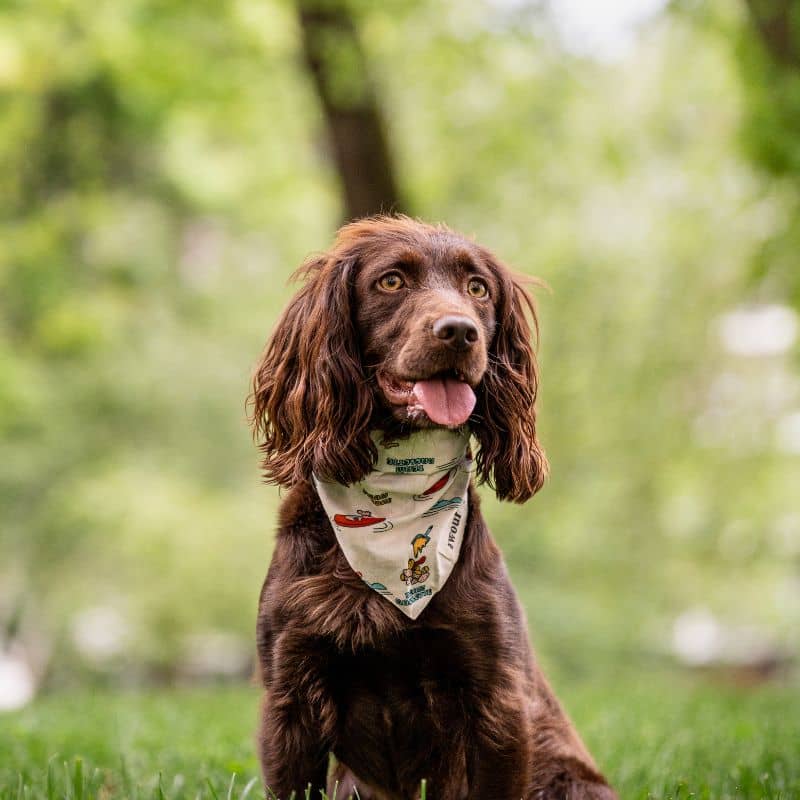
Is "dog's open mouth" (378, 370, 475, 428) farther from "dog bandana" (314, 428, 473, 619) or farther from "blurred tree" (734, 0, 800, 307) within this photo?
"blurred tree" (734, 0, 800, 307)

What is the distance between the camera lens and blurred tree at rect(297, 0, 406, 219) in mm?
9164

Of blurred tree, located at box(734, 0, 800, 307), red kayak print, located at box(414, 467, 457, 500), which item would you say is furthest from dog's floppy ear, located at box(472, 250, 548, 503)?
blurred tree, located at box(734, 0, 800, 307)

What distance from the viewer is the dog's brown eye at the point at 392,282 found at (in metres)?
3.26

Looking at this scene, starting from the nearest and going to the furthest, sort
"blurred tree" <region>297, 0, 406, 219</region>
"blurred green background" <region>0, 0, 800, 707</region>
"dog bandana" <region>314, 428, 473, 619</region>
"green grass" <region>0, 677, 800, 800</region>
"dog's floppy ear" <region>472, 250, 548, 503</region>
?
"dog bandana" <region>314, 428, 473, 619</region> < "dog's floppy ear" <region>472, 250, 548, 503</region> < "green grass" <region>0, 677, 800, 800</region> < "blurred tree" <region>297, 0, 406, 219</region> < "blurred green background" <region>0, 0, 800, 707</region>

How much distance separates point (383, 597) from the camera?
302cm

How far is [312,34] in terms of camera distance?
31.3ft

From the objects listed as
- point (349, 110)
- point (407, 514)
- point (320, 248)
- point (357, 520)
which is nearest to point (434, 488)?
point (407, 514)

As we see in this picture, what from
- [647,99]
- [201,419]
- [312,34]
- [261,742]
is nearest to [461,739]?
[261,742]

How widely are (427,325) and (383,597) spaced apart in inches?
29.3

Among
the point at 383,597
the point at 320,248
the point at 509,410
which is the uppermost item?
the point at 320,248

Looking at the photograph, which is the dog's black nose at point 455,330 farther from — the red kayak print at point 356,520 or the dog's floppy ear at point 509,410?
the red kayak print at point 356,520

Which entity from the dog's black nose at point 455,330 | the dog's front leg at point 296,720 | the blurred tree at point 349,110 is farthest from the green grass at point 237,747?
the blurred tree at point 349,110

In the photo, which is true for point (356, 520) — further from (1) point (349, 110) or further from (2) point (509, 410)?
(1) point (349, 110)

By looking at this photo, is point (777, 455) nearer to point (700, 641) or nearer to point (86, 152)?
point (86, 152)
